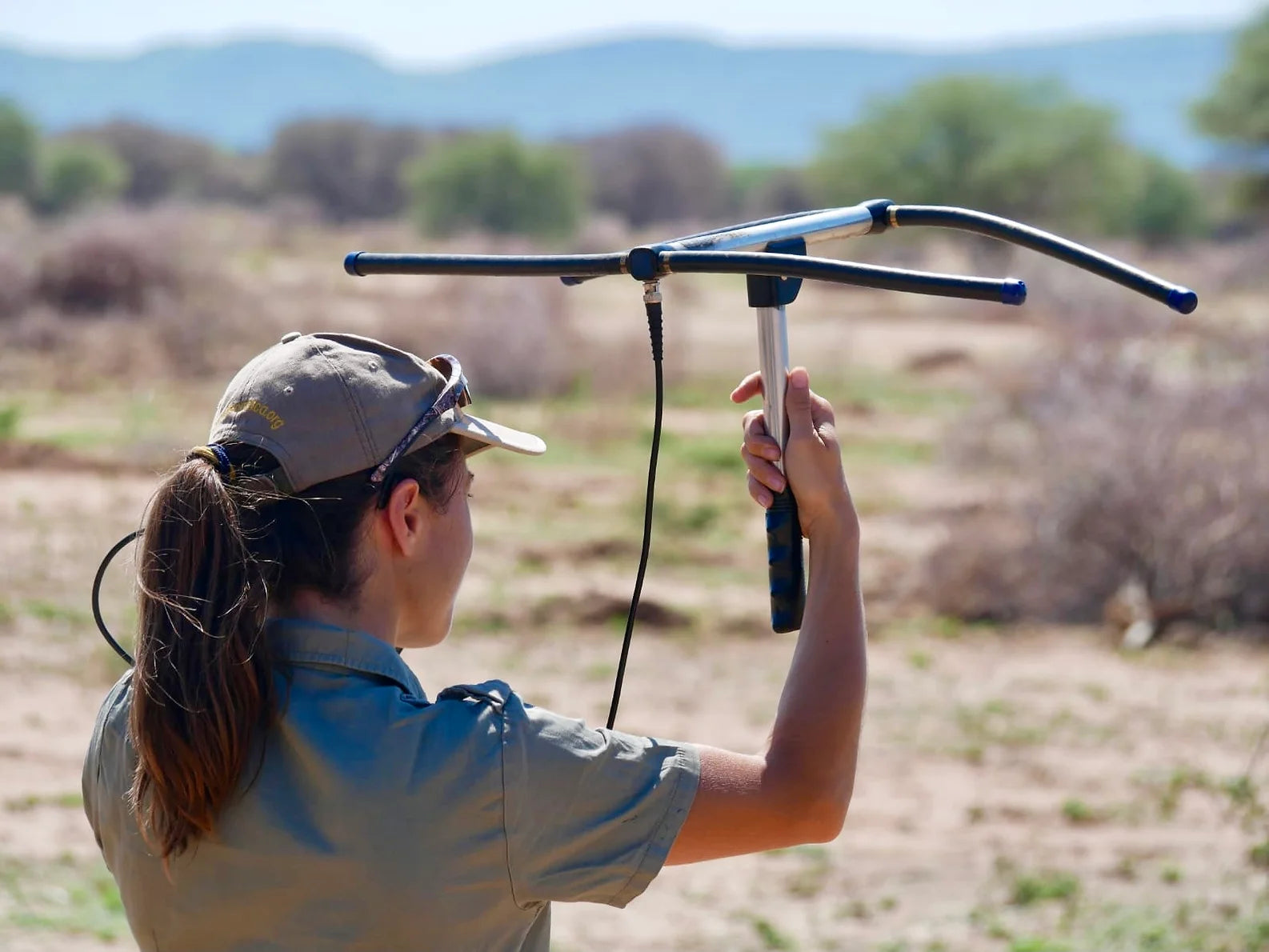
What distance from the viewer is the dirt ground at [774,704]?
478 cm

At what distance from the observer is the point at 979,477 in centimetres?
1187

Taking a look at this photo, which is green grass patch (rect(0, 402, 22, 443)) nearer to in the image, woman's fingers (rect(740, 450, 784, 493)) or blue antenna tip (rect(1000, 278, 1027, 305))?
woman's fingers (rect(740, 450, 784, 493))

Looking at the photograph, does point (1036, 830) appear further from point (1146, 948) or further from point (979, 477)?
point (979, 477)

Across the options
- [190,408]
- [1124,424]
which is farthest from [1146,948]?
[190,408]

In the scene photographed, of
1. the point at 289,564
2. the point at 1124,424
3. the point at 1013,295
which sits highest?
the point at 1013,295

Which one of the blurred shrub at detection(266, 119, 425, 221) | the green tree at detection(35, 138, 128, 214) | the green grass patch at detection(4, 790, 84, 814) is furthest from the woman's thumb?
the blurred shrub at detection(266, 119, 425, 221)

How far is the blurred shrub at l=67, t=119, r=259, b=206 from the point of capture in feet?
177

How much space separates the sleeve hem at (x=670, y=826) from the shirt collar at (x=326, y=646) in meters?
0.32

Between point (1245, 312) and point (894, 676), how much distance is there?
556 inches

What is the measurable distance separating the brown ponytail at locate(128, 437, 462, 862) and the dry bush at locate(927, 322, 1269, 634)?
25.1 feet

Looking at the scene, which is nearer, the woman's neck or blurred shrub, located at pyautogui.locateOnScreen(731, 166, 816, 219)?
the woman's neck

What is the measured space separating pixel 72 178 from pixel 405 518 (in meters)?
45.3

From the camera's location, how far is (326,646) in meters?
1.56

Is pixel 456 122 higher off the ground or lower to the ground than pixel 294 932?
higher
